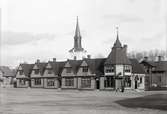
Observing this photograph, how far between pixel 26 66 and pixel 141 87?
104 feet

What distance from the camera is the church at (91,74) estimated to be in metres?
66.8

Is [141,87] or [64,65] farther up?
[64,65]

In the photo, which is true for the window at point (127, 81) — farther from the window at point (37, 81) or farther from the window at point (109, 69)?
the window at point (37, 81)

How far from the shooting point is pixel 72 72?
73.6 meters

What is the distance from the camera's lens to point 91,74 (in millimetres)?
69812

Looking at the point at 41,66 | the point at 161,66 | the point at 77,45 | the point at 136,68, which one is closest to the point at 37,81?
the point at 41,66

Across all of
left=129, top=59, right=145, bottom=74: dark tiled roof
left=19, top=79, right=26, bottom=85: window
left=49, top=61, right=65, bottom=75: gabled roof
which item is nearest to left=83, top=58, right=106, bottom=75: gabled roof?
left=129, top=59, right=145, bottom=74: dark tiled roof

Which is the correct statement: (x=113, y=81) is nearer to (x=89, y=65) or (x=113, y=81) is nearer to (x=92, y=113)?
(x=89, y=65)

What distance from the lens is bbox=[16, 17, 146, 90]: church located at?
66812 millimetres

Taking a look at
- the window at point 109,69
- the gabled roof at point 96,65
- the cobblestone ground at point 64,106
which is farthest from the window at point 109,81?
the cobblestone ground at point 64,106

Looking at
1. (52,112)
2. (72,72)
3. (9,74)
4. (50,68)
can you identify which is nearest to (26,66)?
(50,68)

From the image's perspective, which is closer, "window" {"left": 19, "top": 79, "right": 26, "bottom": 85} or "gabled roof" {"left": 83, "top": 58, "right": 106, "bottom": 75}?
"gabled roof" {"left": 83, "top": 58, "right": 106, "bottom": 75}

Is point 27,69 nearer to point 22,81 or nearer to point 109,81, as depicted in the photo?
point 22,81

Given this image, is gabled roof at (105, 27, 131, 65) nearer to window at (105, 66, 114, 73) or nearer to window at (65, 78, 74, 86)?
window at (105, 66, 114, 73)
